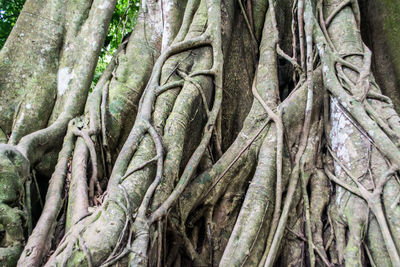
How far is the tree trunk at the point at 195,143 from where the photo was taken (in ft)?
7.18

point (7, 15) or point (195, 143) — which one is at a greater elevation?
point (7, 15)

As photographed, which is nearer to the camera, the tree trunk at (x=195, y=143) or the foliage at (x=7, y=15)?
the tree trunk at (x=195, y=143)

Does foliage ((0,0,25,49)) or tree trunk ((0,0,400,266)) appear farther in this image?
foliage ((0,0,25,49))

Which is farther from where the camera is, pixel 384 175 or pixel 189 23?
pixel 189 23

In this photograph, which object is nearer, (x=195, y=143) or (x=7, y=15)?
(x=195, y=143)

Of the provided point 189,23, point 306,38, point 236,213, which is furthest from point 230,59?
point 236,213

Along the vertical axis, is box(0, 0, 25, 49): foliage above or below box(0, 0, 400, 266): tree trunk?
above

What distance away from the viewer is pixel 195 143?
9.66ft

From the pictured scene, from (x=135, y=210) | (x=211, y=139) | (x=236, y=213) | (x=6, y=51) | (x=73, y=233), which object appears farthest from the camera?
(x=6, y=51)

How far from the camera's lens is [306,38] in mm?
3268

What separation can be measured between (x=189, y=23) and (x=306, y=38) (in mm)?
1086

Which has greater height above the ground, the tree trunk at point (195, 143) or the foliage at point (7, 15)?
the foliage at point (7, 15)

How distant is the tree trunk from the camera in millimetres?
2189

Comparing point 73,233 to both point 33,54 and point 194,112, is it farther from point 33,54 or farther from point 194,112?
point 33,54
